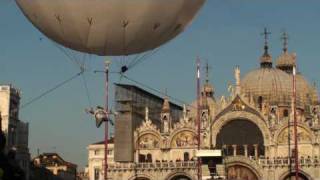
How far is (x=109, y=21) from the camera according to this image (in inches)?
1505

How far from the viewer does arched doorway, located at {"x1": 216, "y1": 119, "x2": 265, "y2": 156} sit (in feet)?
299

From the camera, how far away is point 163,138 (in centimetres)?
9450

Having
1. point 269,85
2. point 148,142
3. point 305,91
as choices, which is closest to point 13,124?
point 148,142

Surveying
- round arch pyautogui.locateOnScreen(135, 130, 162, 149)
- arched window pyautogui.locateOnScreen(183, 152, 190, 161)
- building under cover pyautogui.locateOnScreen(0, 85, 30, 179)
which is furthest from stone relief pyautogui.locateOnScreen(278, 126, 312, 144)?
building under cover pyautogui.locateOnScreen(0, 85, 30, 179)

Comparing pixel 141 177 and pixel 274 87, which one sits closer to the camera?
pixel 141 177

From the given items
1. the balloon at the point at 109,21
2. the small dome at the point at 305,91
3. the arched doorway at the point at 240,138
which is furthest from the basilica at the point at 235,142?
the balloon at the point at 109,21

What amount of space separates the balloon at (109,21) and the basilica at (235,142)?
48.9m

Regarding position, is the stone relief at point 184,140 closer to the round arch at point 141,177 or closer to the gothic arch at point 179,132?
the gothic arch at point 179,132

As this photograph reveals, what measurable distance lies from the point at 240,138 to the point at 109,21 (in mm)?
56407

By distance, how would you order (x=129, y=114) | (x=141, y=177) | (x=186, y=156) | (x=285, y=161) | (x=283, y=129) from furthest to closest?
1. (x=129, y=114)
2. (x=186, y=156)
3. (x=141, y=177)
4. (x=283, y=129)
5. (x=285, y=161)

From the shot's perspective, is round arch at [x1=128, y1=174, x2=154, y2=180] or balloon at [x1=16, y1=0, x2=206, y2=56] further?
round arch at [x1=128, y1=174, x2=154, y2=180]

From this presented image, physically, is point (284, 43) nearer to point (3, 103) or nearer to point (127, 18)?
point (3, 103)

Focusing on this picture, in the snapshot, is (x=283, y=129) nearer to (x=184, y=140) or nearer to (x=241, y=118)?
Result: (x=241, y=118)

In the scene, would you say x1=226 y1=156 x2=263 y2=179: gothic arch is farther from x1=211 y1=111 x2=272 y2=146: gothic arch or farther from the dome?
the dome
